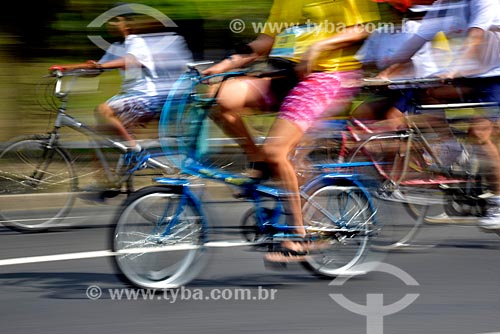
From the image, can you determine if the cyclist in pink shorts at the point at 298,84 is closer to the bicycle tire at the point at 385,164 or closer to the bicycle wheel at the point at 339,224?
the bicycle wheel at the point at 339,224

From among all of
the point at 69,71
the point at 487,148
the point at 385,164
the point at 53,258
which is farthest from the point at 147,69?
the point at 487,148

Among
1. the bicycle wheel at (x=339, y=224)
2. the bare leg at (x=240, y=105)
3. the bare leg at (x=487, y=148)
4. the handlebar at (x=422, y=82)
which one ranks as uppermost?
the handlebar at (x=422, y=82)

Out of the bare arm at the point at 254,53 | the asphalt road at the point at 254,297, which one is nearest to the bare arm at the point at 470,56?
the asphalt road at the point at 254,297

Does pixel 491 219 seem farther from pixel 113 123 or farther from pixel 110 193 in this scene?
pixel 113 123

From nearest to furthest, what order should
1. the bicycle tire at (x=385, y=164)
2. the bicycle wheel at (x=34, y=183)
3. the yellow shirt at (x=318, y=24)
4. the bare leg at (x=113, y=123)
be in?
the yellow shirt at (x=318, y=24)
the bicycle tire at (x=385, y=164)
the bicycle wheel at (x=34, y=183)
the bare leg at (x=113, y=123)

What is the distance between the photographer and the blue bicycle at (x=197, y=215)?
235 inches

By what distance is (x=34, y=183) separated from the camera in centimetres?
862

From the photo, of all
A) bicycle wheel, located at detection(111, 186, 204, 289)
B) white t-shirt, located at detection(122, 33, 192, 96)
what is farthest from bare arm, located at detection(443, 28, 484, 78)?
white t-shirt, located at detection(122, 33, 192, 96)

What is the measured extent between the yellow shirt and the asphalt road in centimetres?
113

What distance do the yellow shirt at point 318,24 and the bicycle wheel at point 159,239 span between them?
43.5 inches

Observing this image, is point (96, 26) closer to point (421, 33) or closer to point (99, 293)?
point (421, 33)

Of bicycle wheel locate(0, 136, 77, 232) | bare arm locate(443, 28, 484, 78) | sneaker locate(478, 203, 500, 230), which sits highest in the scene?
bare arm locate(443, 28, 484, 78)

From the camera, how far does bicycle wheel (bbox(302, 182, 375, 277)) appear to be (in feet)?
20.8

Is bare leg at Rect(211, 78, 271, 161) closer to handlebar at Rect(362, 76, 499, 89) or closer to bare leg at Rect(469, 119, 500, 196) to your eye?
handlebar at Rect(362, 76, 499, 89)
